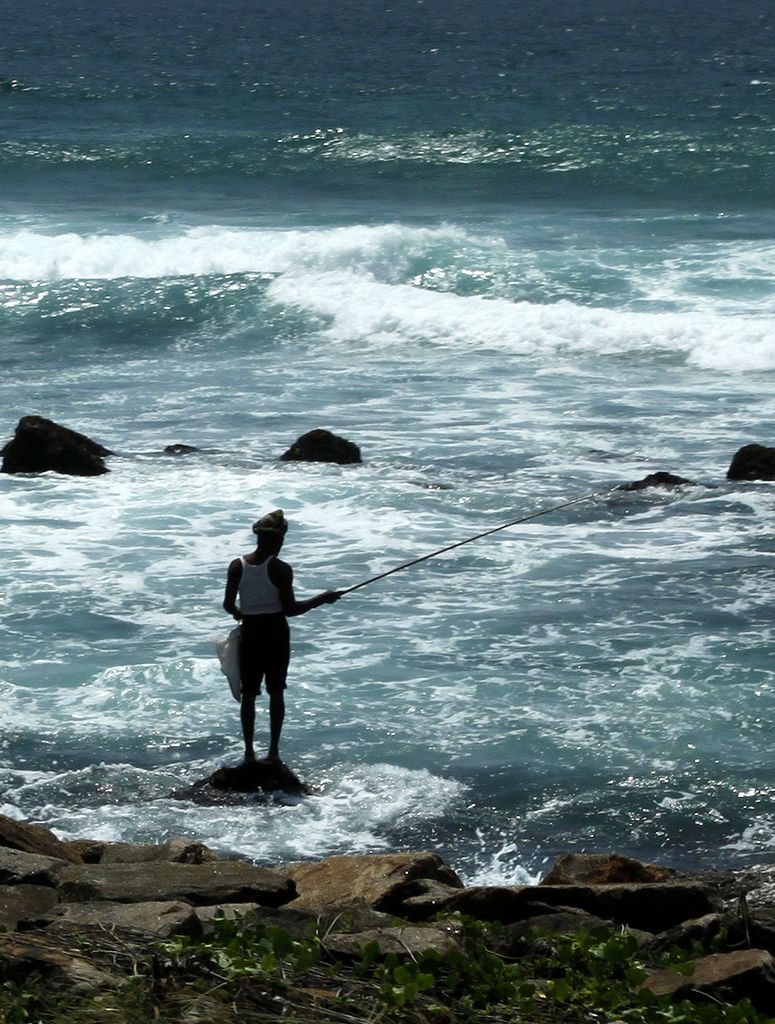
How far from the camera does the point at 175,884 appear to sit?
20.7 feet

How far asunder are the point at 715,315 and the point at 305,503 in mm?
9762

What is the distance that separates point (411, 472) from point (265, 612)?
6375 millimetres

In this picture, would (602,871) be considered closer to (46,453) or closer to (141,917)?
(141,917)

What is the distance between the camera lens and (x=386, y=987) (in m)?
4.90

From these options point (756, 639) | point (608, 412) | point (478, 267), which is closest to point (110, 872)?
point (756, 639)

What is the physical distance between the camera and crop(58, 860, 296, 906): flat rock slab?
242 inches

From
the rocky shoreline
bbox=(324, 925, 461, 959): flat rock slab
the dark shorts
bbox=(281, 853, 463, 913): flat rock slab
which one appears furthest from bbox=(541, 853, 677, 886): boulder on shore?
the dark shorts

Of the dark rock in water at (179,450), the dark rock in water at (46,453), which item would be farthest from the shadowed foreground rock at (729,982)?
the dark rock in water at (179,450)

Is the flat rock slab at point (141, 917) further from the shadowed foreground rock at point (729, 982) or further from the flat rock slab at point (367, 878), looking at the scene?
the shadowed foreground rock at point (729, 982)

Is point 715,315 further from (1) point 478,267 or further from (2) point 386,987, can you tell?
(2) point 386,987

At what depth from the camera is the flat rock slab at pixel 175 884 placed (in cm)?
615

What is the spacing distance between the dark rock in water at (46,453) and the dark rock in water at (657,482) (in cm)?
463

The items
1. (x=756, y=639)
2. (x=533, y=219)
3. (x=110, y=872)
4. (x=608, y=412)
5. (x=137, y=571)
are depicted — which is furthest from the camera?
(x=533, y=219)

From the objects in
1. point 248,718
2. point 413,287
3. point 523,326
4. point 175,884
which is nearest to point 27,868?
point 175,884
